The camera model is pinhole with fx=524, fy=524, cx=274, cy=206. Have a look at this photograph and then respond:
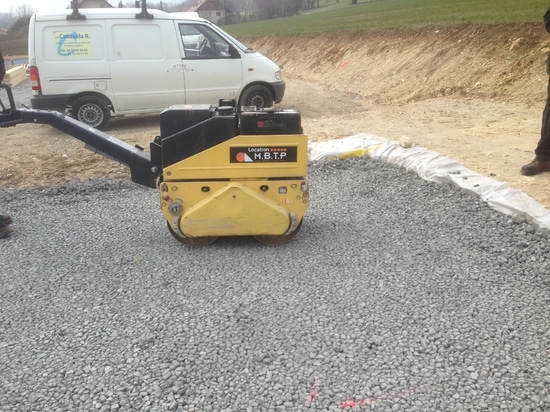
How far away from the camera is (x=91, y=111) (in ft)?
32.1

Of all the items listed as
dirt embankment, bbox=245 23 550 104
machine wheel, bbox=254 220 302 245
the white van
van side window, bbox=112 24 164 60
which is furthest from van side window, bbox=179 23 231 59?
machine wheel, bbox=254 220 302 245

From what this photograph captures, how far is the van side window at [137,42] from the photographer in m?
9.56

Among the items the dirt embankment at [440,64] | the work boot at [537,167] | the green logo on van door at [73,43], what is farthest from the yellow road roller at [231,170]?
the dirt embankment at [440,64]

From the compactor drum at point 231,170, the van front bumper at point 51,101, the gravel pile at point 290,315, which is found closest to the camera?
the gravel pile at point 290,315

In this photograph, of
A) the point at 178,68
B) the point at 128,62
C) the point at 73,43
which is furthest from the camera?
Answer: the point at 178,68

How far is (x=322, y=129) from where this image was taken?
9.09m

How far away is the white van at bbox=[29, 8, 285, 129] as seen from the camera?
938 cm

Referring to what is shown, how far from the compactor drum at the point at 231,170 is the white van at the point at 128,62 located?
6147mm

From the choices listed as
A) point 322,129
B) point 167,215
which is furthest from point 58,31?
point 167,215

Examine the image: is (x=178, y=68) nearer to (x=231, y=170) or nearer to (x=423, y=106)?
(x=423, y=106)

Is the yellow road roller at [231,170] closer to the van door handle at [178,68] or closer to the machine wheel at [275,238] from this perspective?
the machine wheel at [275,238]

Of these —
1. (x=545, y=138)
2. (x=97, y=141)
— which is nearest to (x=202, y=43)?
(x=97, y=141)

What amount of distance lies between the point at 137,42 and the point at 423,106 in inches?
228

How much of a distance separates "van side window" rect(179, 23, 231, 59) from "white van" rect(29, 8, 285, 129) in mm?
18
